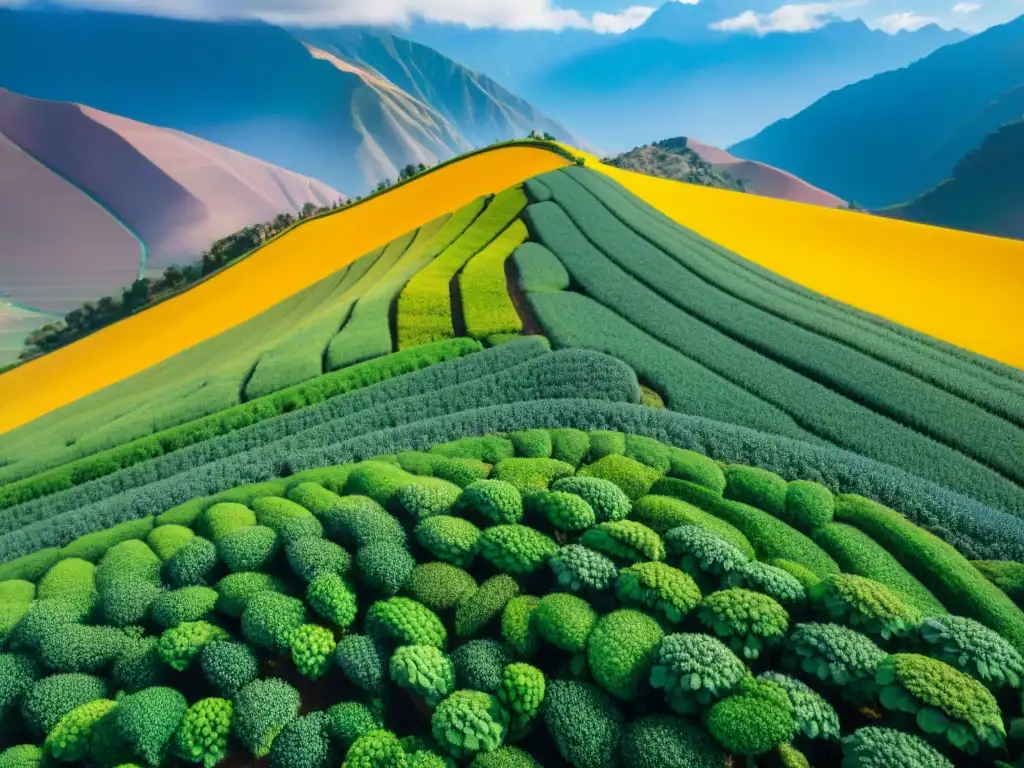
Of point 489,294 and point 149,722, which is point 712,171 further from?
point 149,722

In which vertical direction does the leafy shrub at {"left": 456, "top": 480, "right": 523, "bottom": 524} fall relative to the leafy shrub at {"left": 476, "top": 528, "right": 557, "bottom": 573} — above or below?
above

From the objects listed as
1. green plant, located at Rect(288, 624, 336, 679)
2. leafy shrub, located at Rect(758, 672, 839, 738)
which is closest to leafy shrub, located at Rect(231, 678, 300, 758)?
green plant, located at Rect(288, 624, 336, 679)

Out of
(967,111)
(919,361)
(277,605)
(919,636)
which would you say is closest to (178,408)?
(277,605)

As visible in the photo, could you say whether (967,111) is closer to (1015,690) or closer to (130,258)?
(130,258)

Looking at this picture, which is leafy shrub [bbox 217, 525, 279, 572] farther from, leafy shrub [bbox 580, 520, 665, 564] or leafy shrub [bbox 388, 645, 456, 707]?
leafy shrub [bbox 580, 520, 665, 564]

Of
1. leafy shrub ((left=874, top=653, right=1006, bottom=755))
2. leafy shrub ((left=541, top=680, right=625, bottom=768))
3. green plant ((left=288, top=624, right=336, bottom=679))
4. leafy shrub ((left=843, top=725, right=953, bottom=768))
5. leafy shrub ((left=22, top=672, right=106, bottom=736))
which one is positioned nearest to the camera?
leafy shrub ((left=843, top=725, right=953, bottom=768))

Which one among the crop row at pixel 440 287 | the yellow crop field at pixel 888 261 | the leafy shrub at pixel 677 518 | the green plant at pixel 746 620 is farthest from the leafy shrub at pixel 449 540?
the yellow crop field at pixel 888 261
